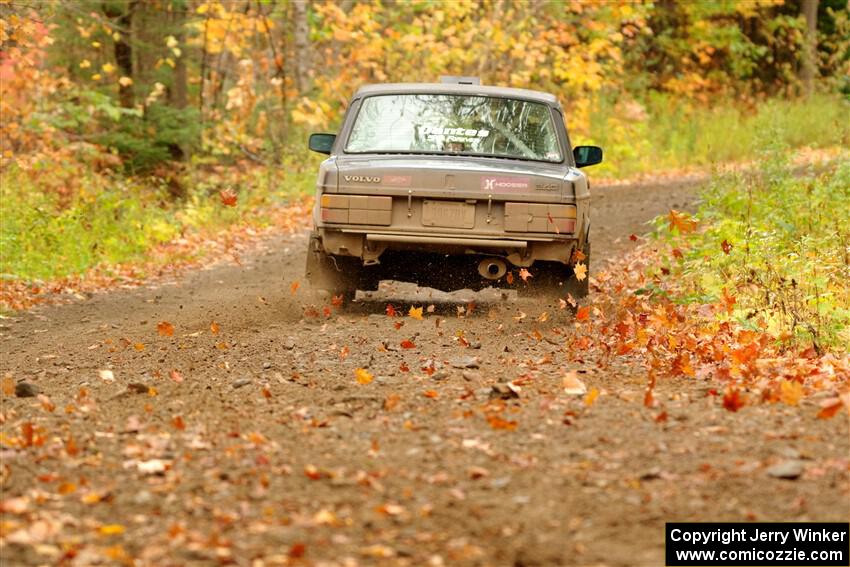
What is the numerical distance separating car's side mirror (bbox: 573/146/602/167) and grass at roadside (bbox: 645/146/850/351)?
0.83 m

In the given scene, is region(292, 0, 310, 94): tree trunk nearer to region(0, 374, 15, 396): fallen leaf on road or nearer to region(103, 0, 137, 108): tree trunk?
region(103, 0, 137, 108): tree trunk

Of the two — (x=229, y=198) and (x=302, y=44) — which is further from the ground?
(x=302, y=44)

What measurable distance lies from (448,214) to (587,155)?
1608 millimetres

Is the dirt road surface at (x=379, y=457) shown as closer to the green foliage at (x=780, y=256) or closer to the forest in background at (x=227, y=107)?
the green foliage at (x=780, y=256)

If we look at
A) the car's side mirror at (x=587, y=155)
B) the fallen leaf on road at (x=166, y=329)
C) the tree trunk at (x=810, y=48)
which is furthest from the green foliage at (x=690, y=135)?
the fallen leaf on road at (x=166, y=329)

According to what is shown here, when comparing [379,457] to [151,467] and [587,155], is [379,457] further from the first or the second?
[587,155]

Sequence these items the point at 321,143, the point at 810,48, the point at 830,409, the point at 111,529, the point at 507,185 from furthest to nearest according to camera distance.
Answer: the point at 810,48 < the point at 321,143 < the point at 507,185 < the point at 830,409 < the point at 111,529

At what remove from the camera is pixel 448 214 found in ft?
Result: 28.4

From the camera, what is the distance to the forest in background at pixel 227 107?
50.4 feet

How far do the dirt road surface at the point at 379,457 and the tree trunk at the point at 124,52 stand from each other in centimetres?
1403

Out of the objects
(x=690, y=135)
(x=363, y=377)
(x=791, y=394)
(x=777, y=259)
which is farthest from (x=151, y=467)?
(x=690, y=135)

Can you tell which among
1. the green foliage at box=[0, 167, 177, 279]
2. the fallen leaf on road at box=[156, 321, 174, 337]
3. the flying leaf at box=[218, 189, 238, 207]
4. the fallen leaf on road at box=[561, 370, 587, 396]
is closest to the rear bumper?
the fallen leaf on road at box=[156, 321, 174, 337]

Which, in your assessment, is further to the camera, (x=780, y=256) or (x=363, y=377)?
(x=780, y=256)

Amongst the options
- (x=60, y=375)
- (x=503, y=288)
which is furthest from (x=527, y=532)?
(x=503, y=288)
